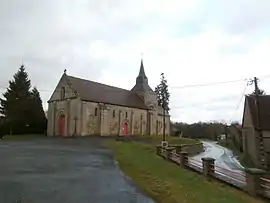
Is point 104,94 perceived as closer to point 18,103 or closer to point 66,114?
point 66,114

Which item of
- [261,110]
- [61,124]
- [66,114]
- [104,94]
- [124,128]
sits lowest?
[124,128]

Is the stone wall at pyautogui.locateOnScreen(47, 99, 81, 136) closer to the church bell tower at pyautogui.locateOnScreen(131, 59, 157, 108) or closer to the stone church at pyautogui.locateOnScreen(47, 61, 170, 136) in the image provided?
the stone church at pyautogui.locateOnScreen(47, 61, 170, 136)

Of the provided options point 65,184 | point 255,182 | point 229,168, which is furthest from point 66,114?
point 255,182

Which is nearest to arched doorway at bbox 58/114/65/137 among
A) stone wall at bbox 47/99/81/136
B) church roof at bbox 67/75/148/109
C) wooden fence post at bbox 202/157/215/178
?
stone wall at bbox 47/99/81/136

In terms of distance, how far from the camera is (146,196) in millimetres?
8977

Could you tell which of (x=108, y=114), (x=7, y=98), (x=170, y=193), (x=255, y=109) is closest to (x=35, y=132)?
(x=7, y=98)

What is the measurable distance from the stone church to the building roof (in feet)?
70.3

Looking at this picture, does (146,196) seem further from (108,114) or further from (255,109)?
(108,114)

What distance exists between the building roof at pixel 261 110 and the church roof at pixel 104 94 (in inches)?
862

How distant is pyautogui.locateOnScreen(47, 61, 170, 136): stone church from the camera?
4434cm

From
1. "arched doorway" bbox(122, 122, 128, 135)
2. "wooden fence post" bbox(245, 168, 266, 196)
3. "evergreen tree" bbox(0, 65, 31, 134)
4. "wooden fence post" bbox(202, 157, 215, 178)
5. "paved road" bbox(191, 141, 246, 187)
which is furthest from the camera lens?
"arched doorway" bbox(122, 122, 128, 135)

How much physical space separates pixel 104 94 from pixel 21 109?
1345 cm

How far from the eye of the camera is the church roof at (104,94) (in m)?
45.7

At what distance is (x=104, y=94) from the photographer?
49219mm
